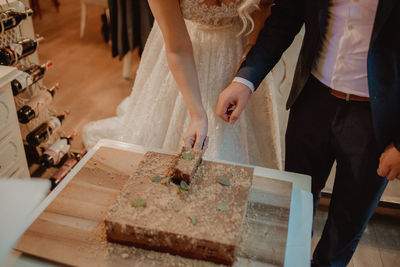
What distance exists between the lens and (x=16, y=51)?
1738 millimetres

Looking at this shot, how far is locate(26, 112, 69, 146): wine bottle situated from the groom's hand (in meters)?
1.21

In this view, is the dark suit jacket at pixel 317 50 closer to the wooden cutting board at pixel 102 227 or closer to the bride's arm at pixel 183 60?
the bride's arm at pixel 183 60

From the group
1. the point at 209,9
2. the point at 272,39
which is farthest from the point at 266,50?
the point at 209,9

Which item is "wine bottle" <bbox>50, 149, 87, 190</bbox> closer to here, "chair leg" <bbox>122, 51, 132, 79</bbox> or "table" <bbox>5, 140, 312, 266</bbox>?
"table" <bbox>5, 140, 312, 266</bbox>

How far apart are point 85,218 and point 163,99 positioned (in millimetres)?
724

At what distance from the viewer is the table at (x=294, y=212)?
2.91ft

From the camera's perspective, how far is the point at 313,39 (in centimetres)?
118

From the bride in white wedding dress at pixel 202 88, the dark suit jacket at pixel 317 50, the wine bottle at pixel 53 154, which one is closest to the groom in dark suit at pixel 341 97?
the dark suit jacket at pixel 317 50

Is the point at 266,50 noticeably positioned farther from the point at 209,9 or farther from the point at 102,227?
the point at 102,227

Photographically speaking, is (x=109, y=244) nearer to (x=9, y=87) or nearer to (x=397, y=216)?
(x=9, y=87)

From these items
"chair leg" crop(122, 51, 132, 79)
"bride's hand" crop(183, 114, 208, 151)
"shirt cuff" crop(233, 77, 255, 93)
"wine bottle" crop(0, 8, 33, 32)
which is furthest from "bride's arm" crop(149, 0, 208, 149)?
"chair leg" crop(122, 51, 132, 79)

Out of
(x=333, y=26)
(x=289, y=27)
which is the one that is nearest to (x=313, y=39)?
(x=333, y=26)

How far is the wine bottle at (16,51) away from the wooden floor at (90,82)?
41.7 inches

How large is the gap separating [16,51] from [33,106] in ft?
1.10
